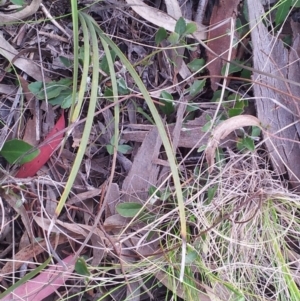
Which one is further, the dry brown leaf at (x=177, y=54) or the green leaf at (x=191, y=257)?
the dry brown leaf at (x=177, y=54)

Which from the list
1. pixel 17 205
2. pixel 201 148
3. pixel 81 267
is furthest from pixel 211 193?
pixel 17 205

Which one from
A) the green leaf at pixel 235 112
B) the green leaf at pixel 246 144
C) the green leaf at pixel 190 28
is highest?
the green leaf at pixel 190 28

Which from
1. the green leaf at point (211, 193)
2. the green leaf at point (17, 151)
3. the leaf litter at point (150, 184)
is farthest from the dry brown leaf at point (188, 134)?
the green leaf at point (17, 151)

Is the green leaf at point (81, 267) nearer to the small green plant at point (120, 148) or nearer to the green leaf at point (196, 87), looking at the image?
the small green plant at point (120, 148)

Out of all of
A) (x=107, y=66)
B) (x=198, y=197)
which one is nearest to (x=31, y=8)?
(x=107, y=66)

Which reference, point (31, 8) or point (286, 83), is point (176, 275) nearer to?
point (286, 83)

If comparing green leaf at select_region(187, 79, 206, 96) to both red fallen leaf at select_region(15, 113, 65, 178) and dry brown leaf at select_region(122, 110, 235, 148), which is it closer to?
dry brown leaf at select_region(122, 110, 235, 148)
